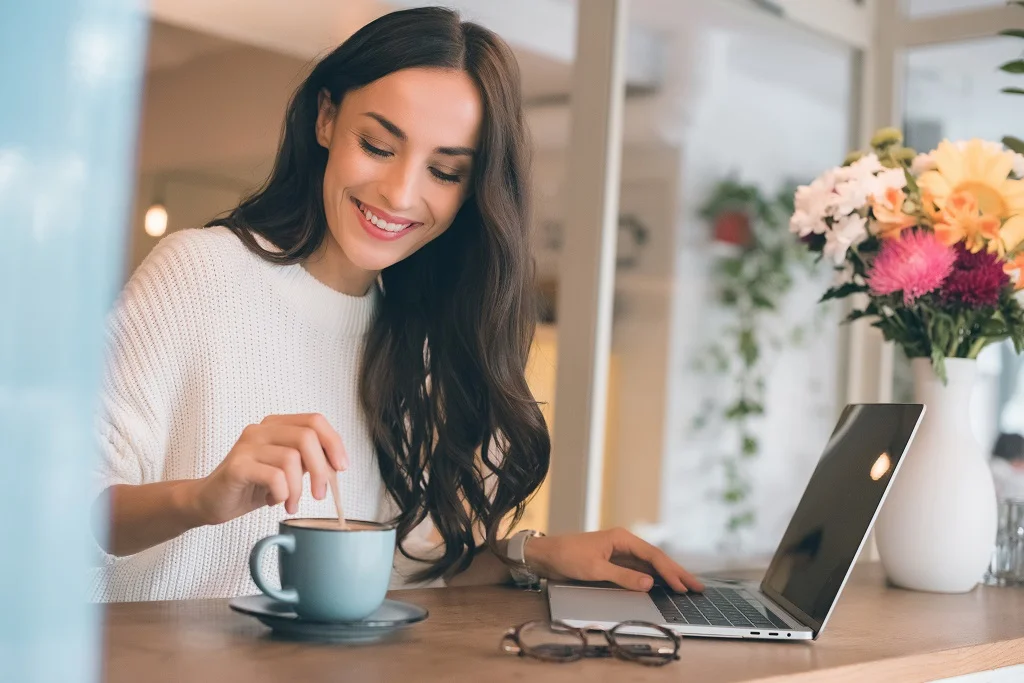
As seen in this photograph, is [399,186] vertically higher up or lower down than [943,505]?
higher up

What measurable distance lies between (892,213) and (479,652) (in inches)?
→ 36.7

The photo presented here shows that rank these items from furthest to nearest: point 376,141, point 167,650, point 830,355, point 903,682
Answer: point 830,355
point 376,141
point 903,682
point 167,650

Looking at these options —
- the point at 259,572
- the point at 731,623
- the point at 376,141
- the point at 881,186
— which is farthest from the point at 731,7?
the point at 259,572

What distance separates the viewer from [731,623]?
100cm

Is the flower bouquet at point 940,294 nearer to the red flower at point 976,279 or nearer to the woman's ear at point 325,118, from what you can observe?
the red flower at point 976,279

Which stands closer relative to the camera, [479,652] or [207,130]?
[479,652]

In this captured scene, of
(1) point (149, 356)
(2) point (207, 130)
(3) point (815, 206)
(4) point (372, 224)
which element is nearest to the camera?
(1) point (149, 356)

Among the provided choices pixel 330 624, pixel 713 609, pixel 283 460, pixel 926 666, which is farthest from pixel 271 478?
pixel 926 666

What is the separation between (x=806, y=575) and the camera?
3.69ft

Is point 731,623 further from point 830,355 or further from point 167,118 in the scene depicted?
point 830,355

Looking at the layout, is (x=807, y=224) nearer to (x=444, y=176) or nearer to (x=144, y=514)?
(x=444, y=176)

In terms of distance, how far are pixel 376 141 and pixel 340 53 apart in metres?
0.16

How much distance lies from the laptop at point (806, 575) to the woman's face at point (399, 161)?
0.50m

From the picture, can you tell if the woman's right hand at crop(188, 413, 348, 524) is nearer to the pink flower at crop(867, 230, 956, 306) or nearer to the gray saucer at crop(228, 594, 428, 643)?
the gray saucer at crop(228, 594, 428, 643)
